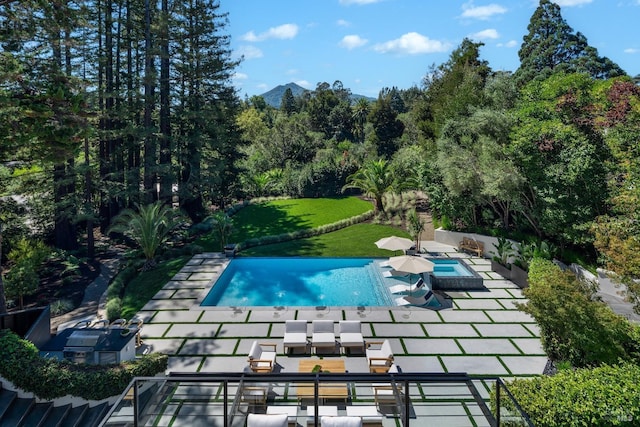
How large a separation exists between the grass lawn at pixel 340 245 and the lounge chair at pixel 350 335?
8.93 meters

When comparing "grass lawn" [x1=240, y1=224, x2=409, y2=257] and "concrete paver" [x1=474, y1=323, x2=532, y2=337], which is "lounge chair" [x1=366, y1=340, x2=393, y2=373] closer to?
"concrete paver" [x1=474, y1=323, x2=532, y2=337]

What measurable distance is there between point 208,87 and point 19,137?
17.8 meters

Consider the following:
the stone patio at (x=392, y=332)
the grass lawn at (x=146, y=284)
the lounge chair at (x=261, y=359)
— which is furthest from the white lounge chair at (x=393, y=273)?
the grass lawn at (x=146, y=284)

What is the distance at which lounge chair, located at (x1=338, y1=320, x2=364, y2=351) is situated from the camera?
10953mm

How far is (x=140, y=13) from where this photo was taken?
2333 centimetres

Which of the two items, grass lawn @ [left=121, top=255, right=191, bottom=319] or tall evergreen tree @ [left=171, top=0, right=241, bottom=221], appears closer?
grass lawn @ [left=121, top=255, right=191, bottom=319]

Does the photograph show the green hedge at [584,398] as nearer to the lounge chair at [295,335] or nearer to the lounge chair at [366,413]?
the lounge chair at [366,413]

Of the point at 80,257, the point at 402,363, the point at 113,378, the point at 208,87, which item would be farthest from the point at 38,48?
the point at 402,363

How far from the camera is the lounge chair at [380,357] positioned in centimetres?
983

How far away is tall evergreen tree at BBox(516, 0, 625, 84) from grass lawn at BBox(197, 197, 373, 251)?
106 ft

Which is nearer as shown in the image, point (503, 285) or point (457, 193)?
point (503, 285)

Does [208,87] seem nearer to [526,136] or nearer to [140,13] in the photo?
[140,13]

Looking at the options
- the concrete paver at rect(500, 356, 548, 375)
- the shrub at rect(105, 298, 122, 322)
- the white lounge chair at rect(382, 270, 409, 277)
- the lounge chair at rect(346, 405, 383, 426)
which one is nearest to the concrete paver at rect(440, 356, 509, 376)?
the concrete paver at rect(500, 356, 548, 375)

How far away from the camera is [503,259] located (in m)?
17.3
